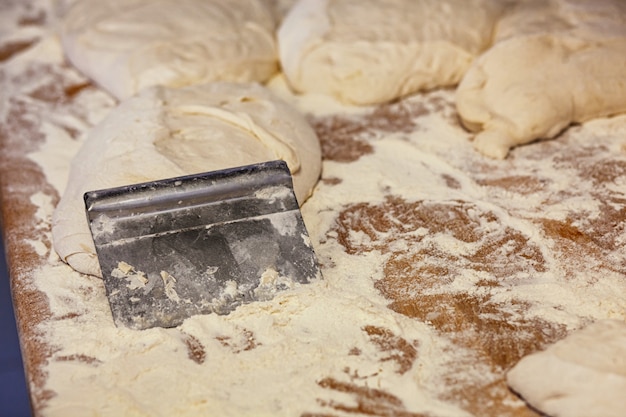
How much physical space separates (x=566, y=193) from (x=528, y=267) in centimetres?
40

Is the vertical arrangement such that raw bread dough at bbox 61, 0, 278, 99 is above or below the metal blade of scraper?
below

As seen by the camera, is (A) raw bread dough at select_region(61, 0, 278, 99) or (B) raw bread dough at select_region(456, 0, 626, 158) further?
(A) raw bread dough at select_region(61, 0, 278, 99)

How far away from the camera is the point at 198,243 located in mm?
1749

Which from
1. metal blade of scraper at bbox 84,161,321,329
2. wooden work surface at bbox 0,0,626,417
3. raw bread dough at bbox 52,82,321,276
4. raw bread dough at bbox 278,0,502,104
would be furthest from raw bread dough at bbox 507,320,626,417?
raw bread dough at bbox 278,0,502,104

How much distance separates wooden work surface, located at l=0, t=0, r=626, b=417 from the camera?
1.55 metres

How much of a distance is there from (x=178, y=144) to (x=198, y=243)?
1.46ft

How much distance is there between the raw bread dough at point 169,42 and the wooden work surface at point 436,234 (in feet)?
0.65

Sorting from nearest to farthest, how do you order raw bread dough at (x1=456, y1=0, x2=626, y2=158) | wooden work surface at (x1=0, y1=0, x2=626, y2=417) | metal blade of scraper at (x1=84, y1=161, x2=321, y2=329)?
wooden work surface at (x1=0, y1=0, x2=626, y2=417) < metal blade of scraper at (x1=84, y1=161, x2=321, y2=329) < raw bread dough at (x1=456, y1=0, x2=626, y2=158)

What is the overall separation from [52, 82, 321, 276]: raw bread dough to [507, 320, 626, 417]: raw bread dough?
Answer: 88 centimetres

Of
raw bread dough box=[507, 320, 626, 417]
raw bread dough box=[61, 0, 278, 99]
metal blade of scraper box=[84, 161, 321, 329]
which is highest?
raw bread dough box=[507, 320, 626, 417]

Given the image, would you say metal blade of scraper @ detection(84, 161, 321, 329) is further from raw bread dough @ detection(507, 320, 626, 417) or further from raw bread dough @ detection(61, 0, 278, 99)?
raw bread dough @ detection(61, 0, 278, 99)

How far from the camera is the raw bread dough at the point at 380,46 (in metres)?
2.59

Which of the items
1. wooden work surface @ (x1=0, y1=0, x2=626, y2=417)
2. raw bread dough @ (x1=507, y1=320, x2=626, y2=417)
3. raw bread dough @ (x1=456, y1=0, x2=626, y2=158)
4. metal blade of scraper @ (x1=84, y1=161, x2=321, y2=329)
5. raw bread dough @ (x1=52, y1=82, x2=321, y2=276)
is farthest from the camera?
raw bread dough @ (x1=456, y1=0, x2=626, y2=158)

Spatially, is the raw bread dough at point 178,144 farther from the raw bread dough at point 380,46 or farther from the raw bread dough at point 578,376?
the raw bread dough at point 578,376
